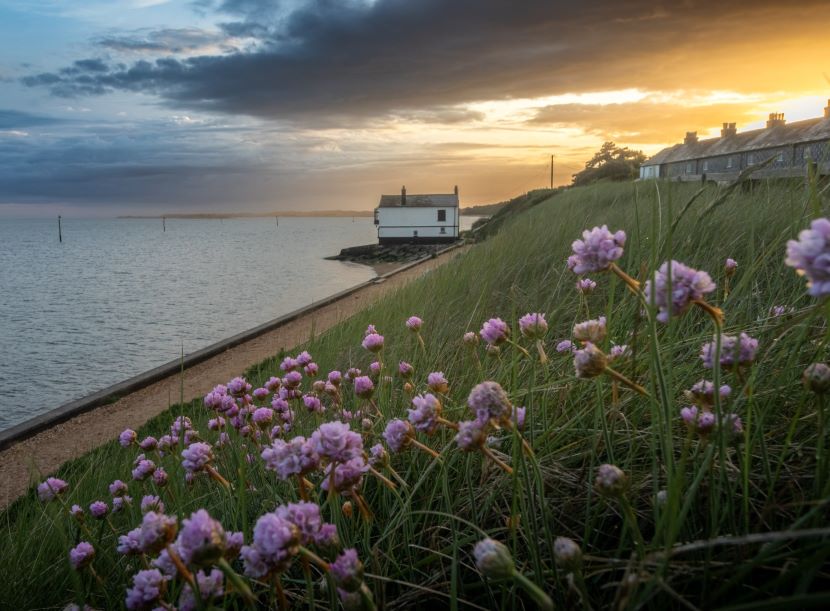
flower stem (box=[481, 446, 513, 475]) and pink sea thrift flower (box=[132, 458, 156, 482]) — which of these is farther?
pink sea thrift flower (box=[132, 458, 156, 482])

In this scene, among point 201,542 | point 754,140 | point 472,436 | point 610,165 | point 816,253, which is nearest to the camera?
point 816,253

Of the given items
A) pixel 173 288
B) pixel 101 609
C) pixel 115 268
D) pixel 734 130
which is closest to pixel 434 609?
pixel 101 609

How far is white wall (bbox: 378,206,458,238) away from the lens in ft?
165

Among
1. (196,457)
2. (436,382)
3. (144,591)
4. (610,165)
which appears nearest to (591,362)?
(436,382)

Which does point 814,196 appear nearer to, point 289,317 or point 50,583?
point 50,583

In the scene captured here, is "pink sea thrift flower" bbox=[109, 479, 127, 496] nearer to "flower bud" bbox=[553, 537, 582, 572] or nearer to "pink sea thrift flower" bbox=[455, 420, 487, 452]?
"pink sea thrift flower" bbox=[455, 420, 487, 452]

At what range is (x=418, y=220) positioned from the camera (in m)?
50.3

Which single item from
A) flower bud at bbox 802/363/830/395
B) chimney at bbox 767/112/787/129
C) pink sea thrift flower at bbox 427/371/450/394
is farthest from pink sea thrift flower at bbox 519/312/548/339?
chimney at bbox 767/112/787/129

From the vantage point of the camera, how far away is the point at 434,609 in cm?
166

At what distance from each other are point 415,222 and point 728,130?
943 inches

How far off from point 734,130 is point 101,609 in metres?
41.3

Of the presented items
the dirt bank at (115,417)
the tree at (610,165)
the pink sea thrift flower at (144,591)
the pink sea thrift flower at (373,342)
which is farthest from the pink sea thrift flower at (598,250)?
the tree at (610,165)

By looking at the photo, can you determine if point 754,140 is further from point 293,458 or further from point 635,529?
point 293,458

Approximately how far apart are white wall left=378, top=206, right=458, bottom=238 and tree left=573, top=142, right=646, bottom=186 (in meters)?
10.9
